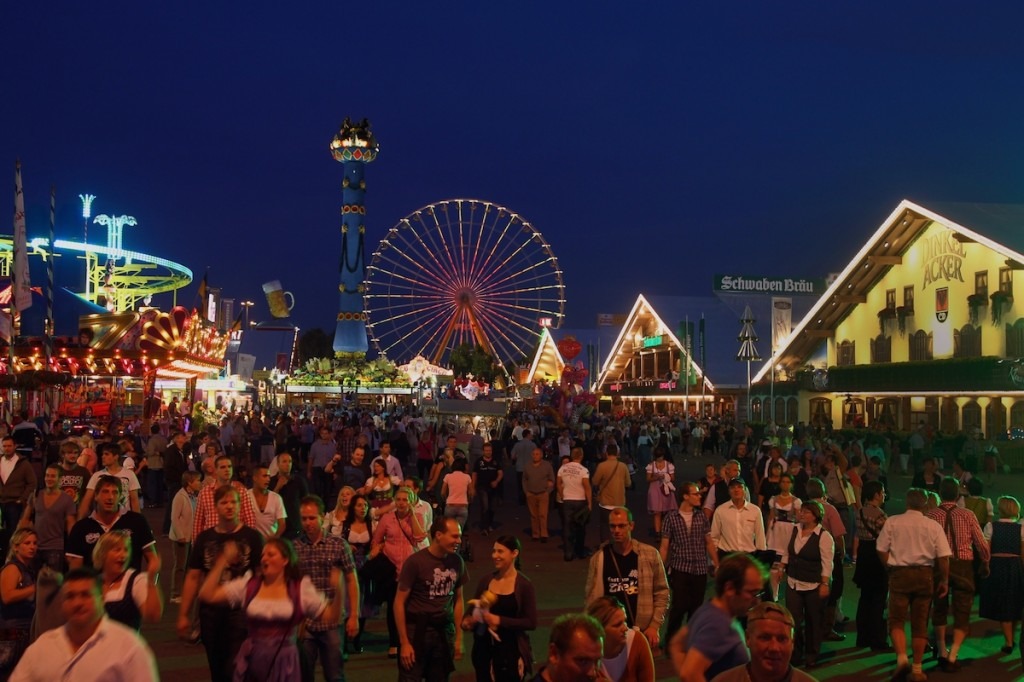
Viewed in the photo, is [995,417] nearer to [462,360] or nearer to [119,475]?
[119,475]

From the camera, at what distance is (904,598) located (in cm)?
767

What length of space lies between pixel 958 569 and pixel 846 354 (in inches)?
1273

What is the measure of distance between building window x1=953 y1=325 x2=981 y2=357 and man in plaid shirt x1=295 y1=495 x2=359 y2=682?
Answer: 29.5m

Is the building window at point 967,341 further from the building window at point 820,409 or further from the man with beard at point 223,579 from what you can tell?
the man with beard at point 223,579

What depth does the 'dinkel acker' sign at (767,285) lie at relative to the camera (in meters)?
62.9

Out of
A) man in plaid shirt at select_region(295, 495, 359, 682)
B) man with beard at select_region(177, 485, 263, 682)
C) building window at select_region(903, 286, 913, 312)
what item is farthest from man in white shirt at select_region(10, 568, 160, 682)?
building window at select_region(903, 286, 913, 312)

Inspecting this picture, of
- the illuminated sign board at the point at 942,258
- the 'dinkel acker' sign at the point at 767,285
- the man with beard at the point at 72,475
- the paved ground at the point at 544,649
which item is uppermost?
the 'dinkel acker' sign at the point at 767,285

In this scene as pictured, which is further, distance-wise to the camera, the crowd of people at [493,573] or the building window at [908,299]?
the building window at [908,299]

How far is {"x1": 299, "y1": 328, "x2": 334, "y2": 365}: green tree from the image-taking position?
447ft

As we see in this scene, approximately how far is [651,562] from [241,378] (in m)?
53.6

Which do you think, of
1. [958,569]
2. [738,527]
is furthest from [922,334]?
[738,527]

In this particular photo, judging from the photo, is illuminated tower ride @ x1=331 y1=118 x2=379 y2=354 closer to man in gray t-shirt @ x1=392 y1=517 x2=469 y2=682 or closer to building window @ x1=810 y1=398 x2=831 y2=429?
building window @ x1=810 y1=398 x2=831 y2=429

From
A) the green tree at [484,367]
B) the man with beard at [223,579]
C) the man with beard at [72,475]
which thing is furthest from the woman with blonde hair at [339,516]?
the green tree at [484,367]

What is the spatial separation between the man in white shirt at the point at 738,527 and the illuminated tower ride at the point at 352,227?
2704 inches
